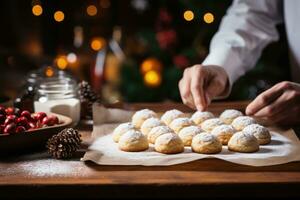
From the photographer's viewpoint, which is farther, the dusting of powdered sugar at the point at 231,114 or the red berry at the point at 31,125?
the dusting of powdered sugar at the point at 231,114

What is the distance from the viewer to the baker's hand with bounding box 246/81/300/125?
1.83 meters

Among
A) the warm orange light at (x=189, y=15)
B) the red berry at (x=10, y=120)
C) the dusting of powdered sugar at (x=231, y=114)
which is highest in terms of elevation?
the warm orange light at (x=189, y=15)

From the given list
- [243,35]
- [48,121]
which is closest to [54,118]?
[48,121]

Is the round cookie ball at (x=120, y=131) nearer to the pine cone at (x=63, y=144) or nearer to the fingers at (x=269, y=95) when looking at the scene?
the pine cone at (x=63, y=144)

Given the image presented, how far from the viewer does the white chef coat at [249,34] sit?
2307 mm

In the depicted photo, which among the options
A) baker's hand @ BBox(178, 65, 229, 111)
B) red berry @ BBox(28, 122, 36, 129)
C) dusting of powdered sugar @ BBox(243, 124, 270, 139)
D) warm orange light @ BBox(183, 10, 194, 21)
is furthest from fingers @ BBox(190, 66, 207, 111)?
warm orange light @ BBox(183, 10, 194, 21)

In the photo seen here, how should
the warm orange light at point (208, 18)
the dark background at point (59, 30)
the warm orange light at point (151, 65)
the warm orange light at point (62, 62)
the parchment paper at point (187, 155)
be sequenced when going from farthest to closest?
the dark background at point (59, 30), the warm orange light at point (62, 62), the warm orange light at point (151, 65), the warm orange light at point (208, 18), the parchment paper at point (187, 155)

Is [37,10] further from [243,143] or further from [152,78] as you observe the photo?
[243,143]

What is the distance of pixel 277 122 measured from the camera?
1.90 m

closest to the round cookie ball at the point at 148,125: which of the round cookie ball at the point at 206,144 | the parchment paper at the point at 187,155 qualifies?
the parchment paper at the point at 187,155

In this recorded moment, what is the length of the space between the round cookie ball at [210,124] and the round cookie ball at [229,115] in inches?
3.6

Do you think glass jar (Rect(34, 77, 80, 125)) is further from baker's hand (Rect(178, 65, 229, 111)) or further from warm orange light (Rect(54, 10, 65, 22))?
warm orange light (Rect(54, 10, 65, 22))

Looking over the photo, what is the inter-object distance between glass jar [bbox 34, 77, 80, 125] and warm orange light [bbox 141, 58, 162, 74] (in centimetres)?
153

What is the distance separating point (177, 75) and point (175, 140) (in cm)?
179
